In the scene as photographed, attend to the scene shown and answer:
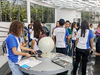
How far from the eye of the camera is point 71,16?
1380 centimetres

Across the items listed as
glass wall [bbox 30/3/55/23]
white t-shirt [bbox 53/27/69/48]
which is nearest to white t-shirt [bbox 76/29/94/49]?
white t-shirt [bbox 53/27/69/48]

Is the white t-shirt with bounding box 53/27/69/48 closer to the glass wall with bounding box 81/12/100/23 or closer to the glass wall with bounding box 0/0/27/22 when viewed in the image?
the glass wall with bounding box 0/0/27/22

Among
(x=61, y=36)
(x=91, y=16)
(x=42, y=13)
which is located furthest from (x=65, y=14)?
(x=61, y=36)

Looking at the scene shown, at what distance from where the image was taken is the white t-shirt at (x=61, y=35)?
275cm

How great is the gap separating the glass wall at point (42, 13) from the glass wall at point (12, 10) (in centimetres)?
133

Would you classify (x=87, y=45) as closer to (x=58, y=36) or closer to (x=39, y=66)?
(x=58, y=36)

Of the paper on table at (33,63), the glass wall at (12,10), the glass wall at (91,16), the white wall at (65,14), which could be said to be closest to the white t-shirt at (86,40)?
the paper on table at (33,63)

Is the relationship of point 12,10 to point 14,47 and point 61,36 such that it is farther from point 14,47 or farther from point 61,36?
point 14,47

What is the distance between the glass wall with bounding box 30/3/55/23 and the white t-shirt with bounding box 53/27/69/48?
673 centimetres

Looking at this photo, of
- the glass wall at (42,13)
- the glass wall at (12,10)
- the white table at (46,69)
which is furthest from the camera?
the glass wall at (42,13)

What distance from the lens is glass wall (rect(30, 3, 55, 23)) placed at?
9320 millimetres

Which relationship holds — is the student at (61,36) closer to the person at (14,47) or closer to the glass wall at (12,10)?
the person at (14,47)

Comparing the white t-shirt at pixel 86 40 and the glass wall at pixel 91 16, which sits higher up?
the glass wall at pixel 91 16

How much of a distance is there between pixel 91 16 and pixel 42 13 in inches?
379
